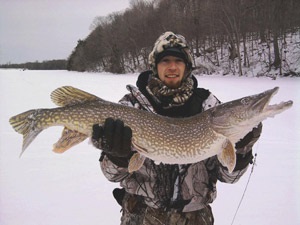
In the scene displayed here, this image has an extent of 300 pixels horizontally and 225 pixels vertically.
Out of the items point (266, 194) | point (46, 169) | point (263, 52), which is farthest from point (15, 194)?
point (263, 52)

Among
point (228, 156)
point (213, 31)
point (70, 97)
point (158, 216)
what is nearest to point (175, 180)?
point (158, 216)

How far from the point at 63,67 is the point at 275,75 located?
42.3 metres

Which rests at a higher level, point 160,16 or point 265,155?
point 160,16

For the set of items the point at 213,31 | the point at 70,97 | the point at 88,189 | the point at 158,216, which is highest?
the point at 213,31

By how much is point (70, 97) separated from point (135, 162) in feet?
1.63

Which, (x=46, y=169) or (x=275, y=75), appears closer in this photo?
(x=46, y=169)

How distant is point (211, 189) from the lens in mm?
1705

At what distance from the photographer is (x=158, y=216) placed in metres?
1.69

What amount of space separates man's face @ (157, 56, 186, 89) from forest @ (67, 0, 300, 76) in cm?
878

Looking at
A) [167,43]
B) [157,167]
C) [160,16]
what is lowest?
[157,167]

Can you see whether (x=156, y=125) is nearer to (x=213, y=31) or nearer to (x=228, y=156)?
(x=228, y=156)

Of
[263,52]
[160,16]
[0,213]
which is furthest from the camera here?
[160,16]

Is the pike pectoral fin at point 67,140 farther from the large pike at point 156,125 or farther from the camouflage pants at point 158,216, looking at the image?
the camouflage pants at point 158,216

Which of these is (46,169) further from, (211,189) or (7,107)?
(7,107)
